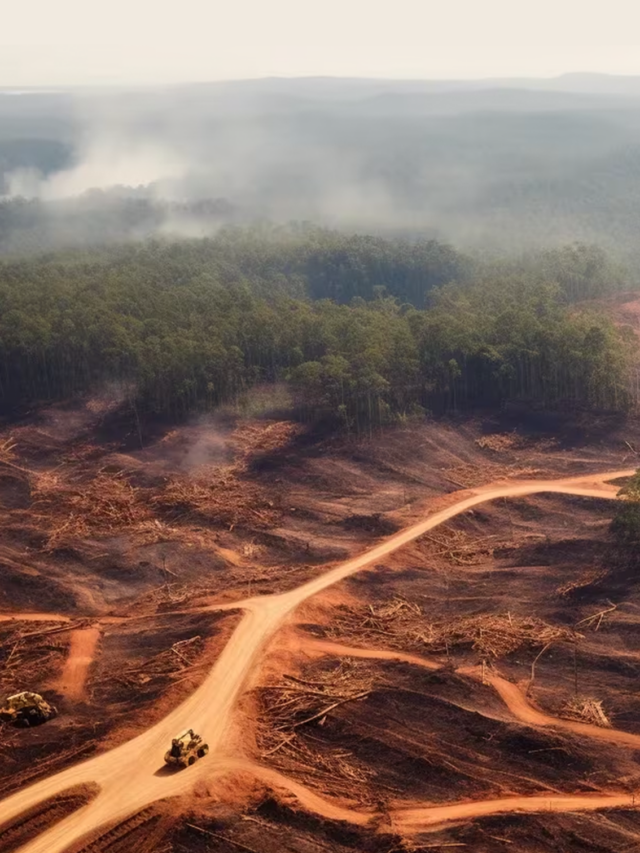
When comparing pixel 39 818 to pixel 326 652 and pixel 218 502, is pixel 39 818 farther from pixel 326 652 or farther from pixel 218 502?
pixel 218 502

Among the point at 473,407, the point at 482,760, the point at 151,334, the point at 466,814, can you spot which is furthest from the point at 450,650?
the point at 151,334

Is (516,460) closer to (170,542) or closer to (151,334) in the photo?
(170,542)

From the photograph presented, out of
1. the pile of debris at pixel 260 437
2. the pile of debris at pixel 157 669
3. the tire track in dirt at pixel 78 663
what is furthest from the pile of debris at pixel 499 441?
the tire track in dirt at pixel 78 663

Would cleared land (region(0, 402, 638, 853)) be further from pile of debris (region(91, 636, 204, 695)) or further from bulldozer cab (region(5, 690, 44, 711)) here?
bulldozer cab (region(5, 690, 44, 711))

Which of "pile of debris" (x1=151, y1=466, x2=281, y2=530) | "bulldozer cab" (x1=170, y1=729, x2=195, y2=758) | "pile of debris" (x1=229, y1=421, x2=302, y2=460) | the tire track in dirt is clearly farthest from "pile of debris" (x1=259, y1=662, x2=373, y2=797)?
"pile of debris" (x1=229, y1=421, x2=302, y2=460)

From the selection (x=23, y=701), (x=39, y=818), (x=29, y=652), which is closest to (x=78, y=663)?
(x=29, y=652)

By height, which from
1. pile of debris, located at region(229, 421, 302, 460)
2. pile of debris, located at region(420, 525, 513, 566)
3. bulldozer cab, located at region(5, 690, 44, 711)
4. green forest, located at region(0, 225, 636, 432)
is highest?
green forest, located at region(0, 225, 636, 432)

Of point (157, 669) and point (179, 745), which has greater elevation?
point (179, 745)
